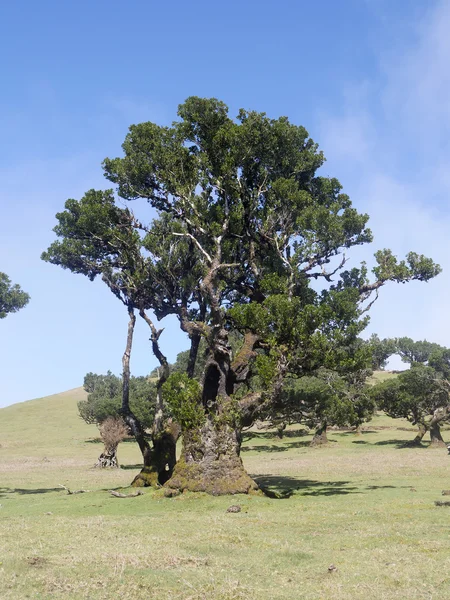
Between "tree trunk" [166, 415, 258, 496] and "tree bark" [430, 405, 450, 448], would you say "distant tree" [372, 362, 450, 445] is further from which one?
"tree trunk" [166, 415, 258, 496]

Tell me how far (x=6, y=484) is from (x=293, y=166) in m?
25.4

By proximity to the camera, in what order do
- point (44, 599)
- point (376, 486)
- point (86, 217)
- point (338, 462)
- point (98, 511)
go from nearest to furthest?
point (44, 599) < point (98, 511) < point (376, 486) < point (86, 217) < point (338, 462)

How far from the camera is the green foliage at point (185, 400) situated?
22922 mm

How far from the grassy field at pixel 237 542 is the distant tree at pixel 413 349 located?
357ft

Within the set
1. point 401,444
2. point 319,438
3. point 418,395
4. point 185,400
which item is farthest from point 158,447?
point 418,395

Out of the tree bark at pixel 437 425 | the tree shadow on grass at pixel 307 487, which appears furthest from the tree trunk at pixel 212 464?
the tree bark at pixel 437 425

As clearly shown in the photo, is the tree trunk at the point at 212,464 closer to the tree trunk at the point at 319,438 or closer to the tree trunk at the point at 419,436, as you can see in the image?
the tree trunk at the point at 319,438

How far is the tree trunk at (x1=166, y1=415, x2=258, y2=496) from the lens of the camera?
2156 cm

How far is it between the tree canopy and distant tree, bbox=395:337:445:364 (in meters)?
113

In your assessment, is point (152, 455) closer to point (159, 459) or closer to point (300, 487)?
point (159, 459)

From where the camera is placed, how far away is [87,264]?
105 ft

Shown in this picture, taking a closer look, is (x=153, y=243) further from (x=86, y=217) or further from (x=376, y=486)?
(x=376, y=486)

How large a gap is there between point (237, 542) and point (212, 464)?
859cm

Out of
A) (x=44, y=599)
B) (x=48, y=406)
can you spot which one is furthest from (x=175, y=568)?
(x=48, y=406)
